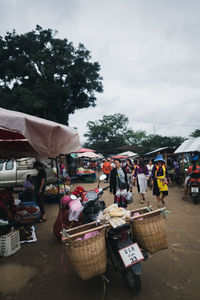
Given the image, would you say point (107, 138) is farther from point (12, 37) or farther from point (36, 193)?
point (36, 193)

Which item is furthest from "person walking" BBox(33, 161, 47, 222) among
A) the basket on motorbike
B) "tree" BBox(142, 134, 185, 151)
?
"tree" BBox(142, 134, 185, 151)

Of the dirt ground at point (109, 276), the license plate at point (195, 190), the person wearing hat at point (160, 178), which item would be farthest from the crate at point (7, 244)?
the license plate at point (195, 190)

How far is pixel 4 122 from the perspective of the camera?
93.8 inches

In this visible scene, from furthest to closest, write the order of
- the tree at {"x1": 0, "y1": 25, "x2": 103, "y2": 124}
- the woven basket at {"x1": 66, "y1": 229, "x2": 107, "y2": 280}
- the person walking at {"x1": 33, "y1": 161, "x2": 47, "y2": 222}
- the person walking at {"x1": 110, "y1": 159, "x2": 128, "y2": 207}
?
the tree at {"x1": 0, "y1": 25, "x2": 103, "y2": 124} < the person walking at {"x1": 33, "y1": 161, "x2": 47, "y2": 222} < the person walking at {"x1": 110, "y1": 159, "x2": 128, "y2": 207} < the woven basket at {"x1": 66, "y1": 229, "x2": 107, "y2": 280}

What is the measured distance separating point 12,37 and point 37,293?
81.4 ft

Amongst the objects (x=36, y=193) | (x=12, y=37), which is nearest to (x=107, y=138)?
(x=12, y=37)

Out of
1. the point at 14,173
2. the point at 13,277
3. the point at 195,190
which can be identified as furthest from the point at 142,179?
the point at 14,173

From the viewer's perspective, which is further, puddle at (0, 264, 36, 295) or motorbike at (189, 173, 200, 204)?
motorbike at (189, 173, 200, 204)

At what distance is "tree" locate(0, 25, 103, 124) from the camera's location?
61.3 feet

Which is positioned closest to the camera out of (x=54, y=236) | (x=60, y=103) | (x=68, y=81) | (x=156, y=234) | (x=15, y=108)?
(x=156, y=234)

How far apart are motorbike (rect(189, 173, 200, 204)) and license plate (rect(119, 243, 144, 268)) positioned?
5453 mm

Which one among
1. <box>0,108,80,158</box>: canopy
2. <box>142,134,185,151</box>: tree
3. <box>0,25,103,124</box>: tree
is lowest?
<box>0,108,80,158</box>: canopy

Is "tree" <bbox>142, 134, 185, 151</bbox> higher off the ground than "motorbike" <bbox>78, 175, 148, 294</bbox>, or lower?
higher

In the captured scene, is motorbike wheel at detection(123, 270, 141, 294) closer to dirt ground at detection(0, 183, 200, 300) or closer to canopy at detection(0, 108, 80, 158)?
dirt ground at detection(0, 183, 200, 300)
